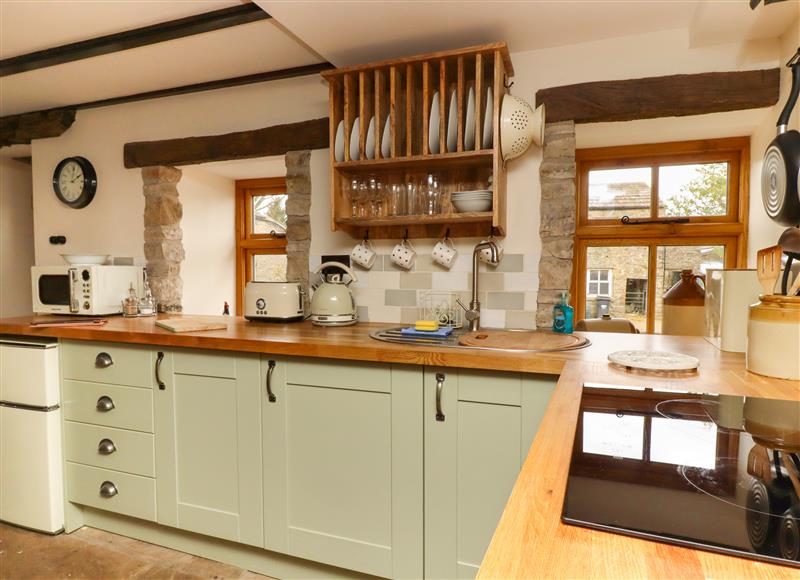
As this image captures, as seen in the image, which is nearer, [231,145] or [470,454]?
[470,454]

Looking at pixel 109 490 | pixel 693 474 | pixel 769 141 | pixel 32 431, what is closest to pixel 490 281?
pixel 769 141

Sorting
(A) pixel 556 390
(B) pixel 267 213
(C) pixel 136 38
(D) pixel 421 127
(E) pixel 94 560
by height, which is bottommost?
(E) pixel 94 560

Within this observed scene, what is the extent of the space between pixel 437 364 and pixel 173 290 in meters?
2.17

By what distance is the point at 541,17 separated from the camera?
75.8 inches

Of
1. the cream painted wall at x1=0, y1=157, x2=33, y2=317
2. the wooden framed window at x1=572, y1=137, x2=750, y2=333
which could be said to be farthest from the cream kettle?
the cream painted wall at x1=0, y1=157, x2=33, y2=317

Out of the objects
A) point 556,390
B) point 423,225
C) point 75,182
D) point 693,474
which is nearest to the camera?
point 693,474

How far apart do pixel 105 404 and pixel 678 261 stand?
3651 mm

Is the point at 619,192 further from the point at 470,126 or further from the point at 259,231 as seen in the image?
the point at 259,231

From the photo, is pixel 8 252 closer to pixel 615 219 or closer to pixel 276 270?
pixel 276 270

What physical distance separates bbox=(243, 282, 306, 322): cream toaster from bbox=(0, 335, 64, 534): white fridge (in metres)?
0.93

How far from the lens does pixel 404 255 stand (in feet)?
7.79

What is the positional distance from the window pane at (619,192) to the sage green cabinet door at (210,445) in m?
2.83

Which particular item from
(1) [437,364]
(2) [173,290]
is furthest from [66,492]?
(1) [437,364]

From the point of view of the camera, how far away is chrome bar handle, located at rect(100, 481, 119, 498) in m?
2.23
